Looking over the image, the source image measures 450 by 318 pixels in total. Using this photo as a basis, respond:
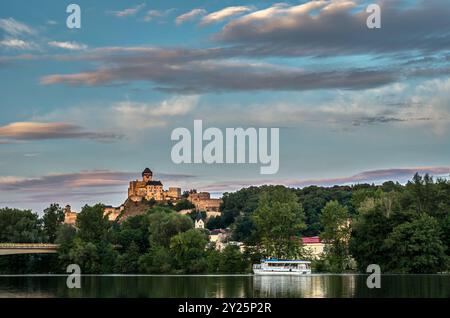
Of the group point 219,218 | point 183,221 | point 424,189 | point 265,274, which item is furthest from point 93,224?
point 219,218

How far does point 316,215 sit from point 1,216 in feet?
159

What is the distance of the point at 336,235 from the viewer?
85125 mm

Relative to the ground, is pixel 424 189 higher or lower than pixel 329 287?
higher

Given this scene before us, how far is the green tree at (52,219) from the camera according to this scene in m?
112

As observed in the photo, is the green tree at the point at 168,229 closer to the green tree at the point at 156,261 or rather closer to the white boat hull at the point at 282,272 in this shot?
the green tree at the point at 156,261

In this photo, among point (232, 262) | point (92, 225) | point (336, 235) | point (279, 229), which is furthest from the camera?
point (92, 225)

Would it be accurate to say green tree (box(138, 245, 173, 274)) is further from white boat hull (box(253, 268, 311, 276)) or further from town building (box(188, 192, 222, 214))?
town building (box(188, 192, 222, 214))

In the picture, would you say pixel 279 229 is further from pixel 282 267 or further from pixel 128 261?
pixel 128 261

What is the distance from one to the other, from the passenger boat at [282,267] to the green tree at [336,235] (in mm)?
2897

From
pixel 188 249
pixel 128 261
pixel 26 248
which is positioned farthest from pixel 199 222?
pixel 188 249

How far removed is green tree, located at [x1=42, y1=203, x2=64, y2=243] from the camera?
111562 mm

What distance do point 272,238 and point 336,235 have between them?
6.61 metres
